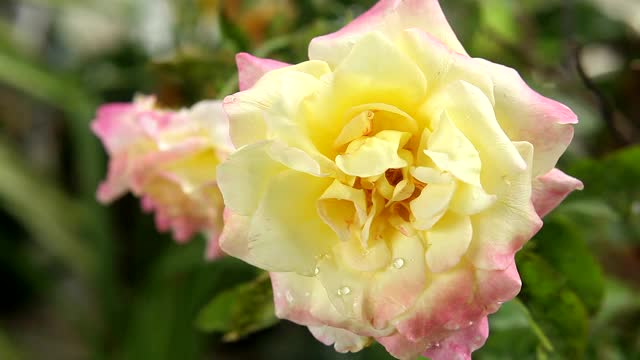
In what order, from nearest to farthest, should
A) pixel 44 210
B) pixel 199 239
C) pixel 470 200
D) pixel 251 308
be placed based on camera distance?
1. pixel 470 200
2. pixel 251 308
3. pixel 199 239
4. pixel 44 210

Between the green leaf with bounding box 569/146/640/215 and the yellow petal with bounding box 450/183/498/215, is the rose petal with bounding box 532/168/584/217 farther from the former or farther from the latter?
the green leaf with bounding box 569/146/640/215

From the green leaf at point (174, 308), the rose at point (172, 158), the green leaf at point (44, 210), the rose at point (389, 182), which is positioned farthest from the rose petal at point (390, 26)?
the green leaf at point (44, 210)

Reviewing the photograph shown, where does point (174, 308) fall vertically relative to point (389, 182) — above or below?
below

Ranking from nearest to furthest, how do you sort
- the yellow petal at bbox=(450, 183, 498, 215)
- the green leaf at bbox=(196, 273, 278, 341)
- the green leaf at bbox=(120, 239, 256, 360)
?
the yellow petal at bbox=(450, 183, 498, 215), the green leaf at bbox=(196, 273, 278, 341), the green leaf at bbox=(120, 239, 256, 360)

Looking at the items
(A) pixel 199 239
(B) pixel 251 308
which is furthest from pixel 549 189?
(A) pixel 199 239

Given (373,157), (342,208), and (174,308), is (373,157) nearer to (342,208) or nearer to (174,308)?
(342,208)

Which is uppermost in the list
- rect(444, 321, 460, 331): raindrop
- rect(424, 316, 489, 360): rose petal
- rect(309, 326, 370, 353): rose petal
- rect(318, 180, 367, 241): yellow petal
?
rect(318, 180, 367, 241): yellow petal

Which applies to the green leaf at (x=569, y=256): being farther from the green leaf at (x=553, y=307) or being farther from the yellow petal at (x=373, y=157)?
the yellow petal at (x=373, y=157)

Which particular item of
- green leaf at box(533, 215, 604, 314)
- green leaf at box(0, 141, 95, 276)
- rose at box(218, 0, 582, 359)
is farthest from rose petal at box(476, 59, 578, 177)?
green leaf at box(0, 141, 95, 276)
